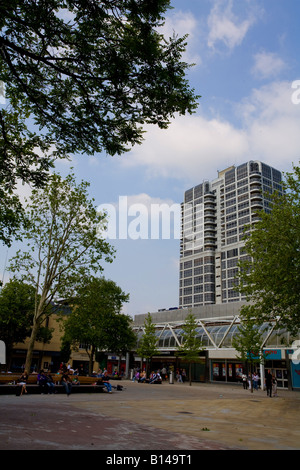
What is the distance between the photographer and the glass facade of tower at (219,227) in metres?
117

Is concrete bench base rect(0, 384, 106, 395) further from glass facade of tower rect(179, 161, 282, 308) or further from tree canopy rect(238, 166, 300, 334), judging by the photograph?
glass facade of tower rect(179, 161, 282, 308)

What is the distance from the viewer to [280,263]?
70.1 ft

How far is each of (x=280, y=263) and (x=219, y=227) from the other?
11232cm

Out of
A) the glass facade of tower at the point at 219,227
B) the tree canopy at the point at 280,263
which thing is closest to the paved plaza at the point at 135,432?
the tree canopy at the point at 280,263

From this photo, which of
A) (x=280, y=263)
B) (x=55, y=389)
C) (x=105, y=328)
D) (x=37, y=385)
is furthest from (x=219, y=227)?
(x=37, y=385)

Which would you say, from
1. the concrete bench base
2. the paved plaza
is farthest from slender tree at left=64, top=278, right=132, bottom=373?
the paved plaza

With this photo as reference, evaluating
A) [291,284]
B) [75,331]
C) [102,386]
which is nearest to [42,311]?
[102,386]

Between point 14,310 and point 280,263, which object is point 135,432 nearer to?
point 280,263

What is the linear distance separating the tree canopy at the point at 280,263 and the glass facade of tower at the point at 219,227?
9066 cm

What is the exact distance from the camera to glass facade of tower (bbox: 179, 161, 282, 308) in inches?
4621

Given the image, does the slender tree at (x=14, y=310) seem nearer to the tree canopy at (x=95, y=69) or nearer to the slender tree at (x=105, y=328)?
the slender tree at (x=105, y=328)

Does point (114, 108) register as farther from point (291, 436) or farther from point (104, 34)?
point (291, 436)
